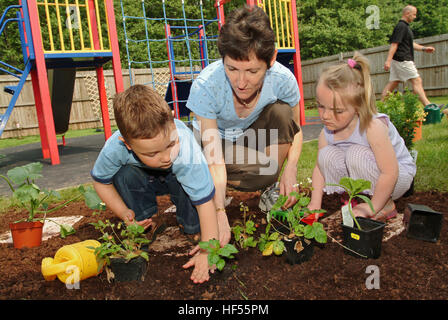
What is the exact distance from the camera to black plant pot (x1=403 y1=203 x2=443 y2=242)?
1.72m

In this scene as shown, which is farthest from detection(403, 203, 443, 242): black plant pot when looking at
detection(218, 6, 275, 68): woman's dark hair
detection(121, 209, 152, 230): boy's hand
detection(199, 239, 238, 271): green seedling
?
detection(121, 209, 152, 230): boy's hand

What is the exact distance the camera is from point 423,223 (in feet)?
5.76

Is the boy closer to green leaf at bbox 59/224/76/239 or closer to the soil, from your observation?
the soil

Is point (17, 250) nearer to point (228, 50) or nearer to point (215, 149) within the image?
point (215, 149)

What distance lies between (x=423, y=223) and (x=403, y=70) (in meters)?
5.17

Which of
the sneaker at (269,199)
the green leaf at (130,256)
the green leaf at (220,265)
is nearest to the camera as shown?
the green leaf at (220,265)

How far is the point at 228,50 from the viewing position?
186cm

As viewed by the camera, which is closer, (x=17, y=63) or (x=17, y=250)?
(x=17, y=250)

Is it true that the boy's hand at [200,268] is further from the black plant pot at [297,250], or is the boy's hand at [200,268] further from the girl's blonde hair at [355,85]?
the girl's blonde hair at [355,85]

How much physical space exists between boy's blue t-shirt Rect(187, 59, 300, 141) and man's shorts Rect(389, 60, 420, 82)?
4.59 meters

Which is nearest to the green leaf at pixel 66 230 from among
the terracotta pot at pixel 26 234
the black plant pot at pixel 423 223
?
the terracotta pot at pixel 26 234

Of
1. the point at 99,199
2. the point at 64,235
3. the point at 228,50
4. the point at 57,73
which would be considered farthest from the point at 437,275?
the point at 57,73

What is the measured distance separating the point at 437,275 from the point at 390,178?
0.53m

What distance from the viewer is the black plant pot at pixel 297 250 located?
160cm
